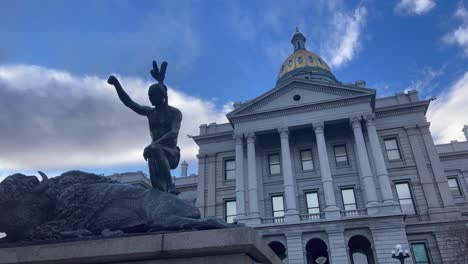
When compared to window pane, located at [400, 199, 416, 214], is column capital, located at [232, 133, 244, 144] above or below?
above

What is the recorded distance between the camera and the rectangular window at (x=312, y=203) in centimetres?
3000

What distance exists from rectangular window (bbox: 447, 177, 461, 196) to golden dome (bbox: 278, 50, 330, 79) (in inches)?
1071

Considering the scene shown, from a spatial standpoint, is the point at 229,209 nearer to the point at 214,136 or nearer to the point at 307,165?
the point at 214,136

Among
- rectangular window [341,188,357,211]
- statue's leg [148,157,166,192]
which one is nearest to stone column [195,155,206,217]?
rectangular window [341,188,357,211]

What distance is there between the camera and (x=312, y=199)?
1211 inches

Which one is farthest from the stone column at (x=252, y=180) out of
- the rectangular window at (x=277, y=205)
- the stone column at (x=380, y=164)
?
the stone column at (x=380, y=164)

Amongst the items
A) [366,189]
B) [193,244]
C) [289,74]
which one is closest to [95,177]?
[193,244]

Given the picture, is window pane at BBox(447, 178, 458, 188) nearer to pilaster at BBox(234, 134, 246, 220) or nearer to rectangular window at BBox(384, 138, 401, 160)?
rectangular window at BBox(384, 138, 401, 160)

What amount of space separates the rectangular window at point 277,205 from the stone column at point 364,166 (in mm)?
7329

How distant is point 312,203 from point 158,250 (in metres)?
28.1

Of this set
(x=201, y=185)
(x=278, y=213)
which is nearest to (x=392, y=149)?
(x=278, y=213)

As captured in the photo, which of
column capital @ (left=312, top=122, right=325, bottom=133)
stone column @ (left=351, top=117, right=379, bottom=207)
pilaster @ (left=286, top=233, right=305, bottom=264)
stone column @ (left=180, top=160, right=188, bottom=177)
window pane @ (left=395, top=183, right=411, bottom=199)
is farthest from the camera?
stone column @ (left=180, top=160, right=188, bottom=177)

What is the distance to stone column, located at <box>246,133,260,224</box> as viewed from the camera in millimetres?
28766

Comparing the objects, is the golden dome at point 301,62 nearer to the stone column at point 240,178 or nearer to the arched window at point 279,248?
the stone column at point 240,178
